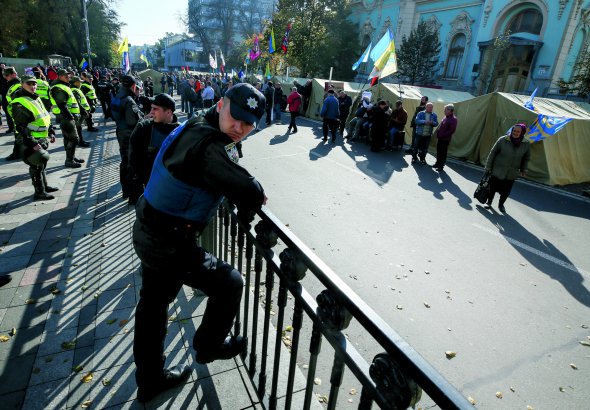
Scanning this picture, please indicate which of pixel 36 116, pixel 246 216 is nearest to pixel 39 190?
pixel 36 116

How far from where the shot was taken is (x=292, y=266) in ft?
5.61

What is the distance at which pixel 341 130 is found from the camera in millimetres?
16438

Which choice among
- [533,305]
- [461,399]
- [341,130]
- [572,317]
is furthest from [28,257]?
[341,130]

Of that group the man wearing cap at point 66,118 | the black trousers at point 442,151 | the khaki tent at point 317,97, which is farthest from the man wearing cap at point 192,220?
the khaki tent at point 317,97

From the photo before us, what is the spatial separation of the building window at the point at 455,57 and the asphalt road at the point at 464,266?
24910mm

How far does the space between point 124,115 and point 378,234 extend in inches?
202

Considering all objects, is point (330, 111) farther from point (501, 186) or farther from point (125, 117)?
point (125, 117)

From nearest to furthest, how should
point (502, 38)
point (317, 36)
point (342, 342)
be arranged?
point (342, 342) < point (502, 38) < point (317, 36)

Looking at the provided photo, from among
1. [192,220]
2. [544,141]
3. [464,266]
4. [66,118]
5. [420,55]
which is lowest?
→ [464,266]

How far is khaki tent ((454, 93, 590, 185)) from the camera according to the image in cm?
1075

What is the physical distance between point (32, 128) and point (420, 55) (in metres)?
32.0

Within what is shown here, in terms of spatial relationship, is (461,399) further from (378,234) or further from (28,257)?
(378,234)

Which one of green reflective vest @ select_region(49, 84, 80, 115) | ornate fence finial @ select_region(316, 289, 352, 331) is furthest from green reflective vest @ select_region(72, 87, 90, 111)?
ornate fence finial @ select_region(316, 289, 352, 331)

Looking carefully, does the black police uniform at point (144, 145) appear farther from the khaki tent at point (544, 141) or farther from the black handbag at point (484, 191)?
the khaki tent at point (544, 141)
